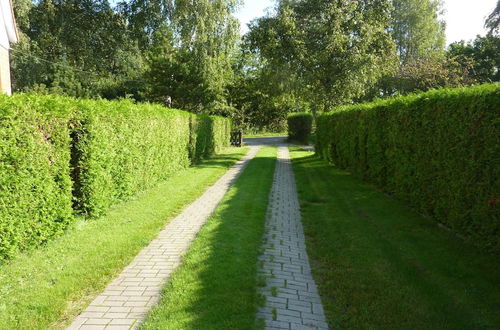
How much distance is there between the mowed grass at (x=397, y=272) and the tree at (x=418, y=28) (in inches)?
1498

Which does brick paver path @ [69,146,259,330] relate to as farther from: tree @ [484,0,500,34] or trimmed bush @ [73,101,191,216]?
tree @ [484,0,500,34]

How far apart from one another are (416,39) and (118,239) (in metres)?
43.5

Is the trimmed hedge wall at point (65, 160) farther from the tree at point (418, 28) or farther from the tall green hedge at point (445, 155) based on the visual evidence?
the tree at point (418, 28)

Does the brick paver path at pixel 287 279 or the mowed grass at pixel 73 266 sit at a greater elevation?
the mowed grass at pixel 73 266

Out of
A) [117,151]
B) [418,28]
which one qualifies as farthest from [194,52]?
[418,28]

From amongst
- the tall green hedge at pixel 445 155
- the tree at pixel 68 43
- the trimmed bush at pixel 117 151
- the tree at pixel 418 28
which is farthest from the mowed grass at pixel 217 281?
the tree at pixel 418 28

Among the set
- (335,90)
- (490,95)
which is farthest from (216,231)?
(335,90)

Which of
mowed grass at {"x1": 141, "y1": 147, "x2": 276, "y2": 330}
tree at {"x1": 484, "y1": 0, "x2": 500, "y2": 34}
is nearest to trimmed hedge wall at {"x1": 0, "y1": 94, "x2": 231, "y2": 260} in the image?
mowed grass at {"x1": 141, "y1": 147, "x2": 276, "y2": 330}

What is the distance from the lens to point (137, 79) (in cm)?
3844

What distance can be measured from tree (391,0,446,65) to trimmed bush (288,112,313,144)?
14.5m

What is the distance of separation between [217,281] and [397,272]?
8.11 feet

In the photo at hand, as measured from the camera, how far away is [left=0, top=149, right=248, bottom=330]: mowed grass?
3.97m

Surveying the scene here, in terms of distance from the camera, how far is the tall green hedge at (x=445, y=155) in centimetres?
544

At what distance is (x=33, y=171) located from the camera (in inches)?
225
